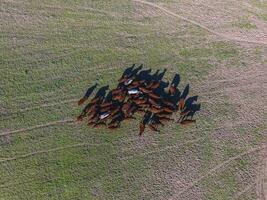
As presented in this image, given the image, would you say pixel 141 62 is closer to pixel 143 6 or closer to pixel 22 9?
pixel 143 6

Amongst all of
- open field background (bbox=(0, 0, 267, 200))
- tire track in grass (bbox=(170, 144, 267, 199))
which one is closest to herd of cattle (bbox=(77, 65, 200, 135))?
open field background (bbox=(0, 0, 267, 200))

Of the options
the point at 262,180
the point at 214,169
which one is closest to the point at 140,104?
the point at 214,169

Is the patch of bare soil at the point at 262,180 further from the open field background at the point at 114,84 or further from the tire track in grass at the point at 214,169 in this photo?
the tire track in grass at the point at 214,169

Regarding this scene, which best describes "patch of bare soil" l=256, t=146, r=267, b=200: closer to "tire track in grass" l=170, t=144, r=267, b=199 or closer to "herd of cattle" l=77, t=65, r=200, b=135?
"tire track in grass" l=170, t=144, r=267, b=199

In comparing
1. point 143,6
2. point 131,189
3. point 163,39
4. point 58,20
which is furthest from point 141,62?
point 131,189

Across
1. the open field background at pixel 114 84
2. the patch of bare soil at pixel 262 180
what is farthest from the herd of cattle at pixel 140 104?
the patch of bare soil at pixel 262 180

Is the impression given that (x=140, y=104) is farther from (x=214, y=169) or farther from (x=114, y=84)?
(x=214, y=169)
